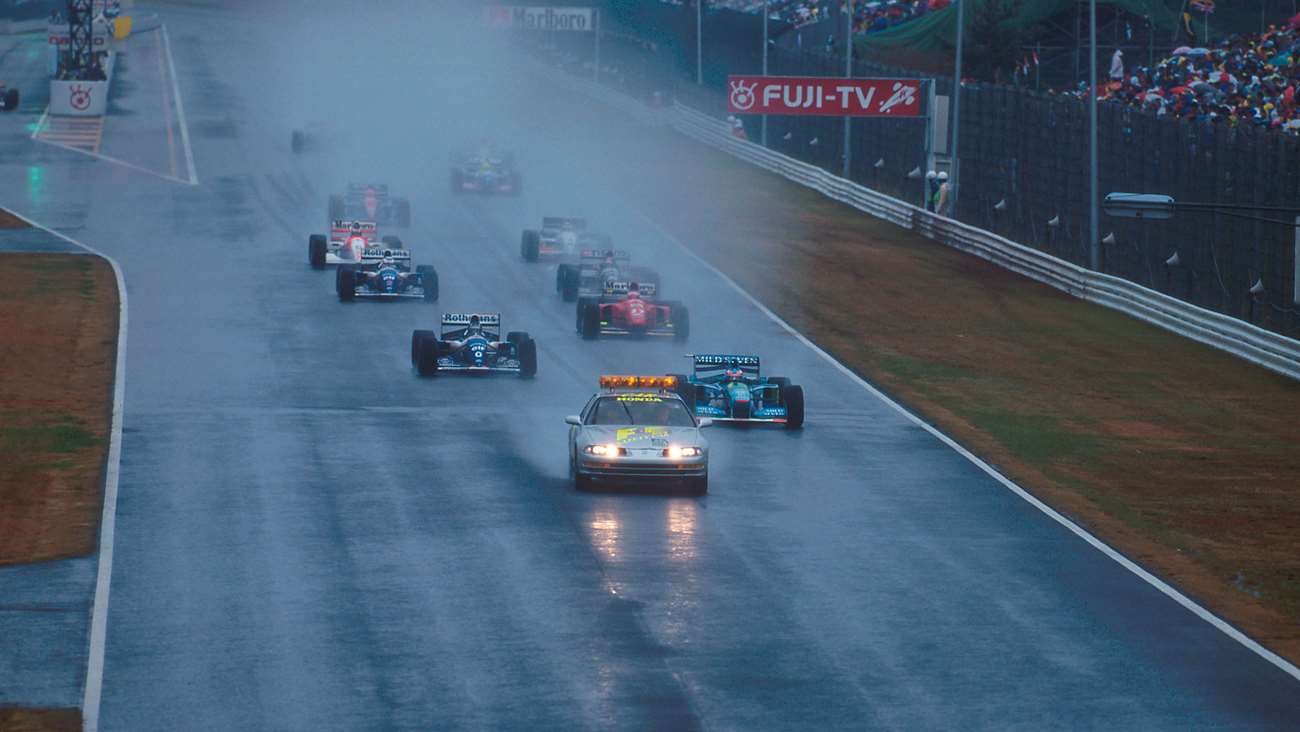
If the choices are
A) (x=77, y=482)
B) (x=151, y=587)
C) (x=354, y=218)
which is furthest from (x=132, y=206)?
(x=151, y=587)

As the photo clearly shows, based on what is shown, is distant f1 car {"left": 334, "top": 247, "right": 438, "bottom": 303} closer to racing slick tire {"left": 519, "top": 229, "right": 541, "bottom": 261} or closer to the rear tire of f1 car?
racing slick tire {"left": 519, "top": 229, "right": 541, "bottom": 261}

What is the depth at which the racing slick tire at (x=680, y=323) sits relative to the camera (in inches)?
1563

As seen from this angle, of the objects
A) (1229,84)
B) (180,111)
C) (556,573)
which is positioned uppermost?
(1229,84)

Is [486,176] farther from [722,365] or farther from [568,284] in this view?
[722,365]

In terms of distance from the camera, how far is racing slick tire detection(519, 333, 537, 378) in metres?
35.2

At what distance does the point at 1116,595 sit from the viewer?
2141 cm

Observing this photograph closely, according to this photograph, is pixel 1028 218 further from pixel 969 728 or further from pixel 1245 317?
pixel 969 728

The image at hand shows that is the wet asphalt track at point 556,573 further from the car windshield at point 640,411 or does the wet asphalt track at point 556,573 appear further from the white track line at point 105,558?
the car windshield at point 640,411

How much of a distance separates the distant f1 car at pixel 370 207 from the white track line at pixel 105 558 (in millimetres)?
15795

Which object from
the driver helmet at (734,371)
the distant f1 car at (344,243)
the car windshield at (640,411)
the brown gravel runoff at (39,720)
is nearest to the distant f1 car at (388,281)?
the distant f1 car at (344,243)

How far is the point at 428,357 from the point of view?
35.0 m

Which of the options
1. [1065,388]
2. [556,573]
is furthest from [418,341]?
[556,573]

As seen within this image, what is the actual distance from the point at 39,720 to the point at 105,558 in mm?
5806

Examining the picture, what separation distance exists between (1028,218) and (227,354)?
28.7 meters
